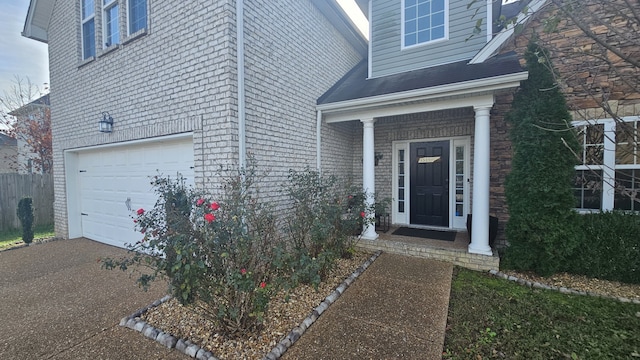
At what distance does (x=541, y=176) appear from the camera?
427cm

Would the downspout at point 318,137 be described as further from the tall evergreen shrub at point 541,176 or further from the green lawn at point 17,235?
the green lawn at point 17,235

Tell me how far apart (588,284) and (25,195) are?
46.8ft

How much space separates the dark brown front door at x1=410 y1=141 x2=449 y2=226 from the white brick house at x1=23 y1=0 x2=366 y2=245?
5.98ft

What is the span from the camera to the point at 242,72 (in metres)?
3.98

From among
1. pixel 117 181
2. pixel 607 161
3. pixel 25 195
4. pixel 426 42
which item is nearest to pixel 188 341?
pixel 117 181

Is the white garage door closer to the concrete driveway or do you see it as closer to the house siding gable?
the concrete driveway

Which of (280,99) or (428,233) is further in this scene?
(428,233)

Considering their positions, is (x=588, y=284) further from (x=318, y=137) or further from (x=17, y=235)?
(x=17, y=235)

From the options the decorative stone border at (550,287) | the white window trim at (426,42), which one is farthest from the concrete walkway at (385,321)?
the white window trim at (426,42)

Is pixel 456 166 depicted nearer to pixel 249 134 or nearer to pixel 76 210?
pixel 249 134

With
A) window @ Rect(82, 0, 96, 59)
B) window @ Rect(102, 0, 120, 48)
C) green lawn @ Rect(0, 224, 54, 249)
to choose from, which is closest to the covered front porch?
window @ Rect(102, 0, 120, 48)

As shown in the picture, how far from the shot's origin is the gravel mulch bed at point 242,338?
97.8 inches

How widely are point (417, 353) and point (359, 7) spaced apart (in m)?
7.90

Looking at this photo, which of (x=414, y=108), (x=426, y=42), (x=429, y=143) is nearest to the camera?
(x=414, y=108)
